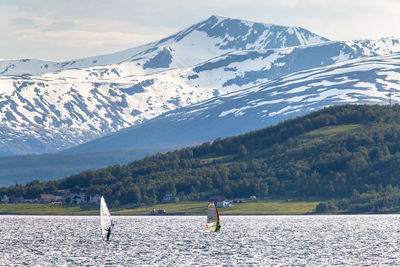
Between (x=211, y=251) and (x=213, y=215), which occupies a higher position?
(x=213, y=215)

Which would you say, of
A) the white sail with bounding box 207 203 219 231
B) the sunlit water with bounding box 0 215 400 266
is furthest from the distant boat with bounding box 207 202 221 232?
the sunlit water with bounding box 0 215 400 266

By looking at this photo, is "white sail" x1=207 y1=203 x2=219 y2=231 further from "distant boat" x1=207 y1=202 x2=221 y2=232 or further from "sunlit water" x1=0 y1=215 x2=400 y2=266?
"sunlit water" x1=0 y1=215 x2=400 y2=266

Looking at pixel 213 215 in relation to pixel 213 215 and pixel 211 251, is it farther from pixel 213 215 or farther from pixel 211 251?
pixel 211 251

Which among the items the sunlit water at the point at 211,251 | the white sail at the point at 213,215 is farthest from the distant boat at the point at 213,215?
the sunlit water at the point at 211,251

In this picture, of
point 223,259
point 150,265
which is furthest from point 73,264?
point 223,259

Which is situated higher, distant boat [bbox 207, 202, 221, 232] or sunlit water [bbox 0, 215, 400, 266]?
distant boat [bbox 207, 202, 221, 232]

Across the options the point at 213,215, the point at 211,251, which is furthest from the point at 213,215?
the point at 211,251

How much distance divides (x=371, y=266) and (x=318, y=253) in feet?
79.6

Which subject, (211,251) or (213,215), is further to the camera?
(213,215)

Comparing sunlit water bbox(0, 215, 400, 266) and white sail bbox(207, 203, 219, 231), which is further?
white sail bbox(207, 203, 219, 231)

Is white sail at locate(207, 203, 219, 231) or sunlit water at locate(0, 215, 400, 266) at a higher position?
white sail at locate(207, 203, 219, 231)

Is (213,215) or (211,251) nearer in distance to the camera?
(211,251)

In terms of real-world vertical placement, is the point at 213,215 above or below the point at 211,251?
above

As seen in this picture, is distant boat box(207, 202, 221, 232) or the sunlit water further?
distant boat box(207, 202, 221, 232)
